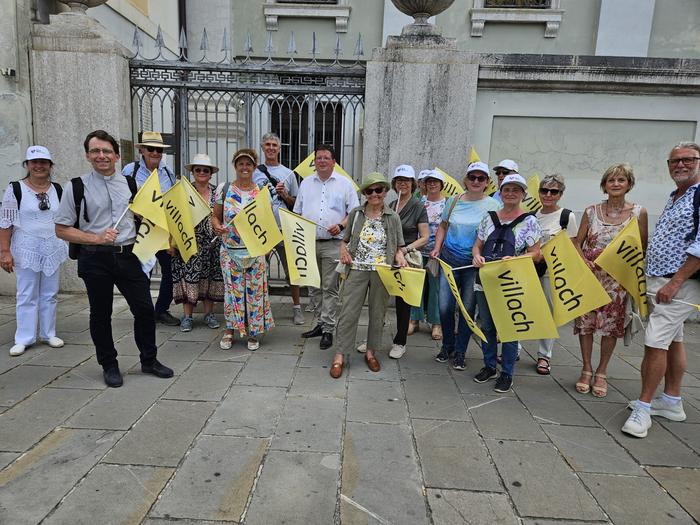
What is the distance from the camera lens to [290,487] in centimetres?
264

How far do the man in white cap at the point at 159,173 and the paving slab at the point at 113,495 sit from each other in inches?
118

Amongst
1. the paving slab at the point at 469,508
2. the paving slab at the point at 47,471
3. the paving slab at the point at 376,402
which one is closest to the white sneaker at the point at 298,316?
the paving slab at the point at 376,402

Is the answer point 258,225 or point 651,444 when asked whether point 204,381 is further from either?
point 651,444

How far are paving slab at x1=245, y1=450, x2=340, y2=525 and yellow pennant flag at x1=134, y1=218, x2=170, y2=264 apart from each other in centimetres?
193

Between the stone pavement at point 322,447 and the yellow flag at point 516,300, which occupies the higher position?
the yellow flag at point 516,300

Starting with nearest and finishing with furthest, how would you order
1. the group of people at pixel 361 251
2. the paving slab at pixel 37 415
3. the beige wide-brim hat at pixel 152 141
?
the paving slab at pixel 37 415
the group of people at pixel 361 251
the beige wide-brim hat at pixel 152 141

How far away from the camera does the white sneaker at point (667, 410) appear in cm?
364

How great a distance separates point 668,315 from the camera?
11.0 ft

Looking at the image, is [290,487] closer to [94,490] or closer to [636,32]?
[94,490]

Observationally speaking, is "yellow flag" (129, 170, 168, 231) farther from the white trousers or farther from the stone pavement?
the white trousers

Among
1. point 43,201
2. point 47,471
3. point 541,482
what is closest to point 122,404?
point 47,471

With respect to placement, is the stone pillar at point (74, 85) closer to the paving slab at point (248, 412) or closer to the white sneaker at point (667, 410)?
the paving slab at point (248, 412)

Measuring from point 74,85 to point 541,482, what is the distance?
7.00 m

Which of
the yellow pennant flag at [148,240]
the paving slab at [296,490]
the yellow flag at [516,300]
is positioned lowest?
the paving slab at [296,490]
